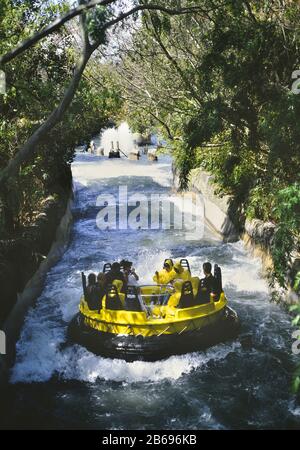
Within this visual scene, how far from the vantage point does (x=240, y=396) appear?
8852 mm

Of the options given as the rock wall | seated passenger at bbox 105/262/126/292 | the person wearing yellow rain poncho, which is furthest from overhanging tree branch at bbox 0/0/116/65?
the rock wall

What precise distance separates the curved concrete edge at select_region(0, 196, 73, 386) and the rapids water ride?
124cm

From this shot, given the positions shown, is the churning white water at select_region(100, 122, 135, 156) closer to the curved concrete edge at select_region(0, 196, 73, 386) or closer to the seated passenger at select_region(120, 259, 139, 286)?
the curved concrete edge at select_region(0, 196, 73, 386)

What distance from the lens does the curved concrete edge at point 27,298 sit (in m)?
9.87

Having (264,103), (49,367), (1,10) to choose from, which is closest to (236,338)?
(49,367)

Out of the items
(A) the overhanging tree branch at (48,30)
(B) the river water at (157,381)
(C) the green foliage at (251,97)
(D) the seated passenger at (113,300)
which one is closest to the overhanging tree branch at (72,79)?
(A) the overhanging tree branch at (48,30)

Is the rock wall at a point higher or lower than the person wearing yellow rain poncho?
higher

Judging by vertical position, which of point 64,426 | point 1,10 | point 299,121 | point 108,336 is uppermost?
point 1,10

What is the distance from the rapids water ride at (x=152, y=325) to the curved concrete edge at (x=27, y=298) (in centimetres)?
124

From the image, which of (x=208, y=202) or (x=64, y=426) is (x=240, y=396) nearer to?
(x=64, y=426)

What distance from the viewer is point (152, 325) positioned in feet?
32.0

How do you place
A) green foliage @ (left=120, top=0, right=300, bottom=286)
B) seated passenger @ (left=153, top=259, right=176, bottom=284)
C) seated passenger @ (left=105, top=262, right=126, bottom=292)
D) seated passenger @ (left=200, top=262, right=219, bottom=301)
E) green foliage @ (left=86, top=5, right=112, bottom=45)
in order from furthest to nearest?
1. seated passenger @ (left=153, top=259, right=176, bottom=284)
2. seated passenger @ (left=105, top=262, right=126, bottom=292)
3. green foliage @ (left=120, top=0, right=300, bottom=286)
4. seated passenger @ (left=200, top=262, right=219, bottom=301)
5. green foliage @ (left=86, top=5, right=112, bottom=45)

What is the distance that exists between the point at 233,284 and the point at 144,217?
29.1 ft

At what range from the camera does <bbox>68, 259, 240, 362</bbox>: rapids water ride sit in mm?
9695
